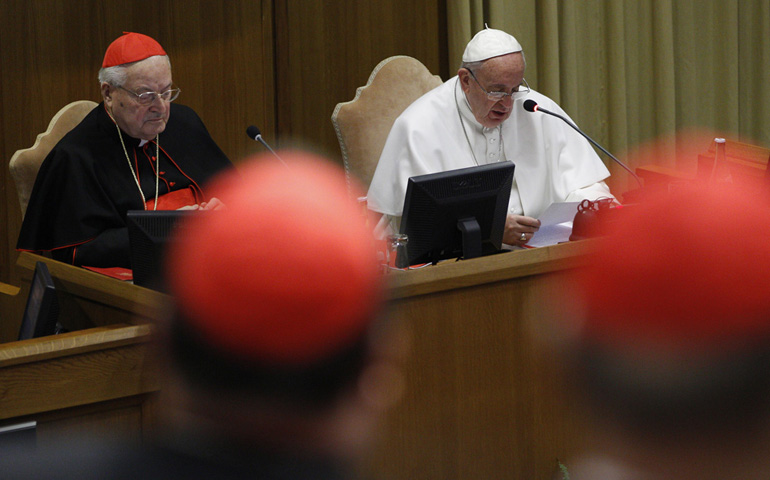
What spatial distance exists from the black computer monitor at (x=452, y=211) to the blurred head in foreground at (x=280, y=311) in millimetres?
1589

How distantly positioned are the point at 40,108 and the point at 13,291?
916 millimetres

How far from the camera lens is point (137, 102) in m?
3.08

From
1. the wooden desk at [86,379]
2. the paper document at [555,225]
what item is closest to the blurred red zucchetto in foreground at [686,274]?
the wooden desk at [86,379]

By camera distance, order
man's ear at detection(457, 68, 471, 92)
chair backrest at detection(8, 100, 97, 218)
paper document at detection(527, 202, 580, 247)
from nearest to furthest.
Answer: paper document at detection(527, 202, 580, 247), chair backrest at detection(8, 100, 97, 218), man's ear at detection(457, 68, 471, 92)

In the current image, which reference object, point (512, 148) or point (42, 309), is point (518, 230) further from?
point (42, 309)

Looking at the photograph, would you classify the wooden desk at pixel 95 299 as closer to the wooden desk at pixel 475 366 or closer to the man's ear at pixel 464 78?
the wooden desk at pixel 475 366

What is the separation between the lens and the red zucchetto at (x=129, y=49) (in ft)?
9.84

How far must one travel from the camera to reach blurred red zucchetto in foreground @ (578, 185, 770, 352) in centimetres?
68

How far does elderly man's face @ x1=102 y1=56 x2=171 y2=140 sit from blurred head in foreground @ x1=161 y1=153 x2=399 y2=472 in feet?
8.02

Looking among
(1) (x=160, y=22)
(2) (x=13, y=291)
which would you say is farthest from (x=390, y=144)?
(2) (x=13, y=291)

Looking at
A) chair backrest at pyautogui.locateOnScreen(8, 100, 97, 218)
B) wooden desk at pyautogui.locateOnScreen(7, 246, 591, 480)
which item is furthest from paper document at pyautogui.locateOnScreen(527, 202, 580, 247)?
chair backrest at pyautogui.locateOnScreen(8, 100, 97, 218)

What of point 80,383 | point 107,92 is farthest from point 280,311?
point 107,92

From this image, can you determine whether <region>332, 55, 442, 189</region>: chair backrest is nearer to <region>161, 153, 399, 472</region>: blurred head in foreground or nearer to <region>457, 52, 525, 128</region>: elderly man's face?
<region>457, 52, 525, 128</region>: elderly man's face

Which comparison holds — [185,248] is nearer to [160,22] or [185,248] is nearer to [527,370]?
[527,370]
